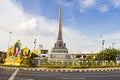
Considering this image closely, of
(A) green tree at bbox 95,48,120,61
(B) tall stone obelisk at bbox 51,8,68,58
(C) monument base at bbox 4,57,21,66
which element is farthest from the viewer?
(A) green tree at bbox 95,48,120,61

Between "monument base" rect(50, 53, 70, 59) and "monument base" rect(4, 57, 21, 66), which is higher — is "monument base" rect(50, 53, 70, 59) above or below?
above

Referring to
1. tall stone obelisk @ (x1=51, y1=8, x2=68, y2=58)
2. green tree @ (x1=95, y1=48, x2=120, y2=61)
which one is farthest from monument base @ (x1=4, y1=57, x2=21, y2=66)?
green tree @ (x1=95, y1=48, x2=120, y2=61)

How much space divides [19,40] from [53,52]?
23117mm

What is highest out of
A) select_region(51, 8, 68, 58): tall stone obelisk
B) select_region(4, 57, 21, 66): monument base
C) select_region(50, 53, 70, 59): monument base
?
select_region(51, 8, 68, 58): tall stone obelisk

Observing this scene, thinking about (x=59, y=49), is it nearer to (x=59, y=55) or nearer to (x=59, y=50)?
(x=59, y=50)

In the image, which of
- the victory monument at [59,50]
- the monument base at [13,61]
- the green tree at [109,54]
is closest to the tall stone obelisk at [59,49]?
the victory monument at [59,50]

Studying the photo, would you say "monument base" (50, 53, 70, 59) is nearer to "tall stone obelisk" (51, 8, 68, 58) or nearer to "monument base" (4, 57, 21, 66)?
"tall stone obelisk" (51, 8, 68, 58)

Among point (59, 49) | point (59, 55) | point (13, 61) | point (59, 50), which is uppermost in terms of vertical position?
point (59, 49)

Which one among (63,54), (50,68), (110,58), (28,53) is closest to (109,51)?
(110,58)

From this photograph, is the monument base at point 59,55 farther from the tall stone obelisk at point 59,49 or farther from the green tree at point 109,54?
the green tree at point 109,54

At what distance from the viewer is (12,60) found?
45125 mm

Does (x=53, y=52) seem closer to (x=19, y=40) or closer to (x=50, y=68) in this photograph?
(x=19, y=40)

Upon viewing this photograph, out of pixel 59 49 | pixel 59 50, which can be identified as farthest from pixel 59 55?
pixel 59 49

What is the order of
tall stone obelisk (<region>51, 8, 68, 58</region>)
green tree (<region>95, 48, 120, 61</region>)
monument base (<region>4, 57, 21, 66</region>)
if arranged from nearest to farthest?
monument base (<region>4, 57, 21, 66</region>)
tall stone obelisk (<region>51, 8, 68, 58</region>)
green tree (<region>95, 48, 120, 61</region>)
